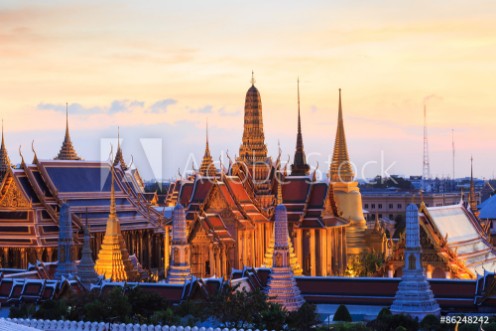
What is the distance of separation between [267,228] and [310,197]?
83.7 inches

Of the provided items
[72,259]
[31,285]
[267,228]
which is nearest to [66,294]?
[31,285]

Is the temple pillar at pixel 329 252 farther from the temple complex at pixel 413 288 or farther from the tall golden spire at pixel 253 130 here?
the temple complex at pixel 413 288

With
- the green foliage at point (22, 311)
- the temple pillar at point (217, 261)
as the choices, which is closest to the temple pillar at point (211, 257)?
the temple pillar at point (217, 261)

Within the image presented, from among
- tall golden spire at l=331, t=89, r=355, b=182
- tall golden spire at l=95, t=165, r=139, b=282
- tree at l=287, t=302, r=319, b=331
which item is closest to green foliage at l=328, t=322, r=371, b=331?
tree at l=287, t=302, r=319, b=331

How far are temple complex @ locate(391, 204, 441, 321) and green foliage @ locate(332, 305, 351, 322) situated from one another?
3.77 feet

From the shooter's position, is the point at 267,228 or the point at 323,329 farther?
the point at 267,228

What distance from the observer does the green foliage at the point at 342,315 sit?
29.8 m

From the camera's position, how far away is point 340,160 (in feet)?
174

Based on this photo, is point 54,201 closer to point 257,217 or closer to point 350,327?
point 257,217

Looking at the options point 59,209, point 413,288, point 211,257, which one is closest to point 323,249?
point 211,257

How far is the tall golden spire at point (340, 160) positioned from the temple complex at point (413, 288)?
22.1m

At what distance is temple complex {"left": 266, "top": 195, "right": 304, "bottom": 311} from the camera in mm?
31648

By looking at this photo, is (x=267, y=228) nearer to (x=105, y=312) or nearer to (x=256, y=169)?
(x=256, y=169)

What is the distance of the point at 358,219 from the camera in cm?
5125
